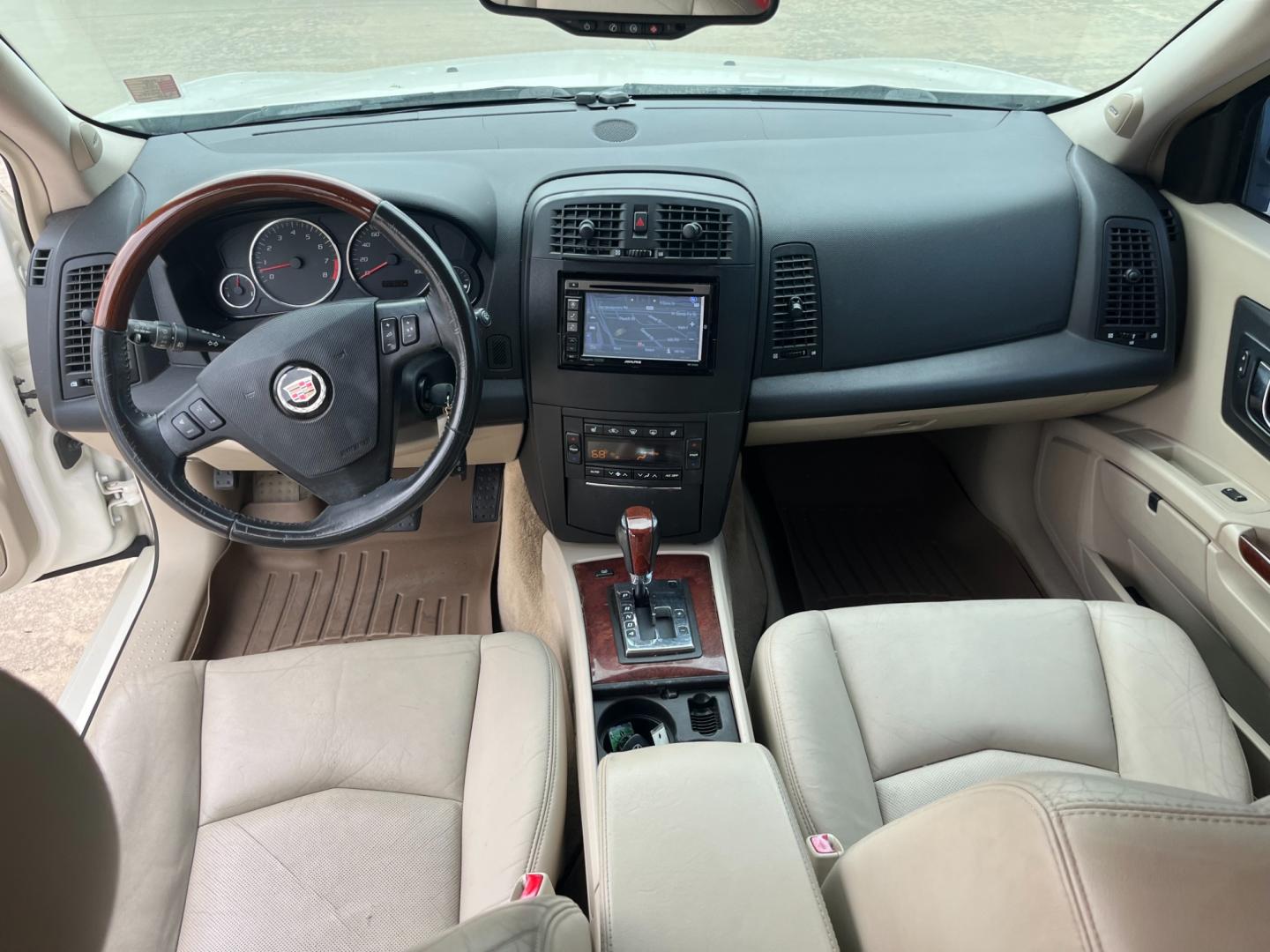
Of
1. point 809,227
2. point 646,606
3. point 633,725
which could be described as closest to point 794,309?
point 809,227

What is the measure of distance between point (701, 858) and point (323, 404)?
955 millimetres

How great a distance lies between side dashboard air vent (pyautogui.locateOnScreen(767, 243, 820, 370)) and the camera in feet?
6.23

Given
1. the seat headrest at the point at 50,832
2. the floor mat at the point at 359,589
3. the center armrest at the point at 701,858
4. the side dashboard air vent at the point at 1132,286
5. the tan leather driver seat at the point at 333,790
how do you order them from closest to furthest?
the seat headrest at the point at 50,832, the center armrest at the point at 701,858, the tan leather driver seat at the point at 333,790, the side dashboard air vent at the point at 1132,286, the floor mat at the point at 359,589

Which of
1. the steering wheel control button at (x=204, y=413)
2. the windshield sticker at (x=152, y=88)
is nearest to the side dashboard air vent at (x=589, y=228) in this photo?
the steering wheel control button at (x=204, y=413)

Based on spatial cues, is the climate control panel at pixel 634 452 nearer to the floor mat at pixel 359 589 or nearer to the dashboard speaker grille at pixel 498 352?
the dashboard speaker grille at pixel 498 352

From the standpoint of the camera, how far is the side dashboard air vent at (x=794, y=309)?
1899mm

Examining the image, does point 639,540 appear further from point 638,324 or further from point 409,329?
point 409,329

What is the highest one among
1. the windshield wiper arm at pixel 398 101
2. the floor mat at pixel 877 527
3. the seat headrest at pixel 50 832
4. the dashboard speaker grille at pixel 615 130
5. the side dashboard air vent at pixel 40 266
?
the windshield wiper arm at pixel 398 101

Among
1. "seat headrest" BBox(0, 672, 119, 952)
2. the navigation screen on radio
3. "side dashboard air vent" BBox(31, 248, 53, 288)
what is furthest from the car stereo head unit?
"seat headrest" BBox(0, 672, 119, 952)

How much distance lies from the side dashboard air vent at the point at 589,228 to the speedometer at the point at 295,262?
44cm

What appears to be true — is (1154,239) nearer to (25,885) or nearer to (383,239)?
(383,239)

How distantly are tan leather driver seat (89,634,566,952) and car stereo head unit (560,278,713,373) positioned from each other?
583mm

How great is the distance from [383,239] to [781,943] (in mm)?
1404

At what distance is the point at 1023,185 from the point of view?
2.00 m
